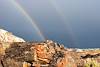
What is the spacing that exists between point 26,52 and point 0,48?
428 cm

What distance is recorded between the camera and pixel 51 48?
44469 millimetres

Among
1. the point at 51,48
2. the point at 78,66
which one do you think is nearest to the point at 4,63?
the point at 51,48

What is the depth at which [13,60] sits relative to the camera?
42.0 metres

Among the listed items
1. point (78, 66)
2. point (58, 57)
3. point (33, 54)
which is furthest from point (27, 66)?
point (78, 66)

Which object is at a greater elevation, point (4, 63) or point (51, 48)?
point (51, 48)

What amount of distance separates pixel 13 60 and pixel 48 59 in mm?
5092

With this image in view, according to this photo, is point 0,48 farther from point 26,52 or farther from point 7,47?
point 26,52

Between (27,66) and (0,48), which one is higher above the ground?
(0,48)

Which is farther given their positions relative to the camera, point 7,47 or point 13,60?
point 7,47

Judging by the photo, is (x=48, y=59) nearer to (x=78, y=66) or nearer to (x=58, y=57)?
(x=58, y=57)

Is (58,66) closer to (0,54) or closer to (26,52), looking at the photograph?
(26,52)

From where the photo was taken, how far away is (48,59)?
1705 inches

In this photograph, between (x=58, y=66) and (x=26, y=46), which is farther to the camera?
(x=26, y=46)

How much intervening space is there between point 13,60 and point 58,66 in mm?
6455
